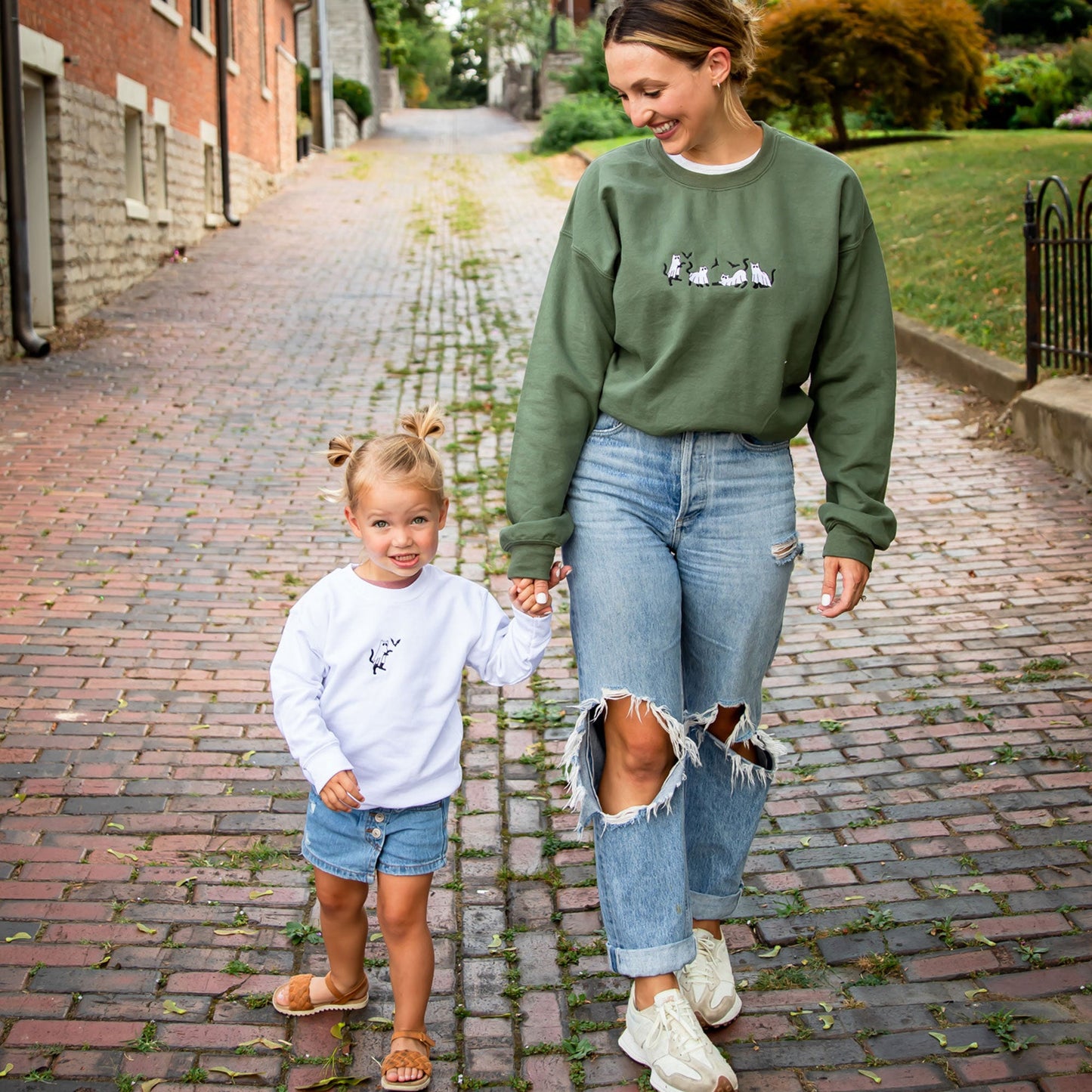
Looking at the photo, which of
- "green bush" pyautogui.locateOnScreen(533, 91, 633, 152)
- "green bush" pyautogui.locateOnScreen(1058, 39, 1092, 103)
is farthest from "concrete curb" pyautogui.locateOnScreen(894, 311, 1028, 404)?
"green bush" pyautogui.locateOnScreen(533, 91, 633, 152)

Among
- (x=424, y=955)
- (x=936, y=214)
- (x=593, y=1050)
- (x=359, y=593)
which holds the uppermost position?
(x=936, y=214)

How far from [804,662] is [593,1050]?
263cm

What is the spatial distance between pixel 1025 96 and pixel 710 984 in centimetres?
2623

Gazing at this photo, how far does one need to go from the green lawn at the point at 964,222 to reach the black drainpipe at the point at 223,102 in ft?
29.4

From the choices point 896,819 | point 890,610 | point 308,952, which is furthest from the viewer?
point 890,610

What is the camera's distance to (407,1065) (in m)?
2.66

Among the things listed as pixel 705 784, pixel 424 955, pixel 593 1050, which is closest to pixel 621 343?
pixel 705 784

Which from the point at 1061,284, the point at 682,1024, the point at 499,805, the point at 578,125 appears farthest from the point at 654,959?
the point at 578,125

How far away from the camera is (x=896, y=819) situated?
3.88 meters

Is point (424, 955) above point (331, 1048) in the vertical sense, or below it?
above

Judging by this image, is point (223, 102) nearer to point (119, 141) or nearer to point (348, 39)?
point (119, 141)

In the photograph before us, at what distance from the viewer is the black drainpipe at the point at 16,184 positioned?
33.0 ft

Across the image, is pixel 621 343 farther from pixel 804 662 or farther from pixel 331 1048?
pixel 804 662

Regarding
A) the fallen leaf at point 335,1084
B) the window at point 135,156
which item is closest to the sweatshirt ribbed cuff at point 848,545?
the fallen leaf at point 335,1084
